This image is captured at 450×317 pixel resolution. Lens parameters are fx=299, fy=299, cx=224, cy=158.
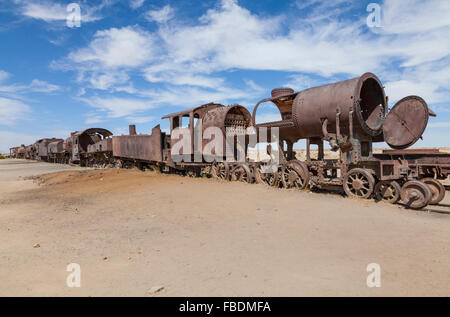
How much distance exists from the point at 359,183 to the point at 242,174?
4.63 meters

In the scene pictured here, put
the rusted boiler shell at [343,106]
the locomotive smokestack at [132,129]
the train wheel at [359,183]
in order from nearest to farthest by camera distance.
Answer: the train wheel at [359,183] → the rusted boiler shell at [343,106] → the locomotive smokestack at [132,129]

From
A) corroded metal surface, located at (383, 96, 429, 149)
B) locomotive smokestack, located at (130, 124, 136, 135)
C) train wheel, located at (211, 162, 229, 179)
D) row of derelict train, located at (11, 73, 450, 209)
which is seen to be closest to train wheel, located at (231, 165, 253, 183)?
row of derelict train, located at (11, 73, 450, 209)

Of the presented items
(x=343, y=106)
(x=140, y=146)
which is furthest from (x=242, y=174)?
(x=140, y=146)

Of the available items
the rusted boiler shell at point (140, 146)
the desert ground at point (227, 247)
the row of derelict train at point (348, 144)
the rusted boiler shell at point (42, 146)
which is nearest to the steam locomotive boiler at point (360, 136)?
the row of derelict train at point (348, 144)

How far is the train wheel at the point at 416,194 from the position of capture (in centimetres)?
727

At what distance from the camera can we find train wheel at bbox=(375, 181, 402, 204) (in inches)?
313

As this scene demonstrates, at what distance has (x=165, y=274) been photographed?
144 inches

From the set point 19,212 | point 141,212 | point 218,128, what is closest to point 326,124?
point 218,128

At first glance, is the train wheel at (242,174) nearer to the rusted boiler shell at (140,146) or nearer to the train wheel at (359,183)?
the train wheel at (359,183)

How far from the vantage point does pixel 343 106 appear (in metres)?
8.73

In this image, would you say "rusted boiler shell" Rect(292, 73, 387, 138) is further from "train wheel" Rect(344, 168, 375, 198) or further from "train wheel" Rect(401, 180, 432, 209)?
"train wheel" Rect(401, 180, 432, 209)

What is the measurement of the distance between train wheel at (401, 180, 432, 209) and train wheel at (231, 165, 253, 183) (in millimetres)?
5303

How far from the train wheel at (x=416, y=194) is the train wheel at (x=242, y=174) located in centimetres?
530
